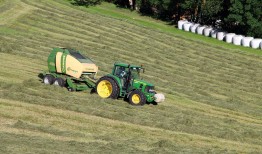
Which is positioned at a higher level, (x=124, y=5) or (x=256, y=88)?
(x=124, y=5)

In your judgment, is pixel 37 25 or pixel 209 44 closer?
pixel 37 25

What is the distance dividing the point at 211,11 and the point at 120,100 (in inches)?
1262

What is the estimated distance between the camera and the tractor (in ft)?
65.8

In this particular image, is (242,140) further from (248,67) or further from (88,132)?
(248,67)

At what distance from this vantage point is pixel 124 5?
59.5m

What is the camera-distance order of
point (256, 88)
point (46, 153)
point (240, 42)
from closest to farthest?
point (46, 153), point (256, 88), point (240, 42)

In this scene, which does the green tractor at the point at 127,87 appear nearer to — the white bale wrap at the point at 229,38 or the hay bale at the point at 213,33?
the white bale wrap at the point at 229,38

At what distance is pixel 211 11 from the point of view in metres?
49.9

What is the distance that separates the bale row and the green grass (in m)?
1.36

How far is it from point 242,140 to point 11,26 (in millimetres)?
22552

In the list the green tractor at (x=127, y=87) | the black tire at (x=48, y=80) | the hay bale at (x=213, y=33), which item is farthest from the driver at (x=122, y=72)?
the hay bale at (x=213, y=33)

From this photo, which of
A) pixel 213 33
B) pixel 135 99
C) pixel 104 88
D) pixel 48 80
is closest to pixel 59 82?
pixel 48 80

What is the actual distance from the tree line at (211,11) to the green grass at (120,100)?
3.86 meters

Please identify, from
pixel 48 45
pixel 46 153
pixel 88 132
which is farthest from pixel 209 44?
pixel 46 153
